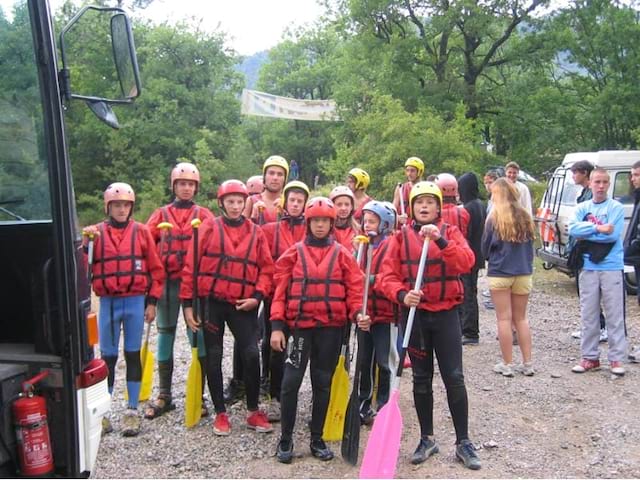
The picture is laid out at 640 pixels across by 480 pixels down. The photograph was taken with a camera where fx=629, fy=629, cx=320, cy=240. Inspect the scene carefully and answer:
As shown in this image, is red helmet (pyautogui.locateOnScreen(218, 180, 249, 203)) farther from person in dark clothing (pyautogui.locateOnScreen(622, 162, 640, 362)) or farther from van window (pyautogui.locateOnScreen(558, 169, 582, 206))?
van window (pyautogui.locateOnScreen(558, 169, 582, 206))

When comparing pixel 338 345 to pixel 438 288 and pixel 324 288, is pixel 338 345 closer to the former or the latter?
pixel 324 288

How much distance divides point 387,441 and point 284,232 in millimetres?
2132

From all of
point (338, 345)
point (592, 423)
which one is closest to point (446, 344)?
point (338, 345)

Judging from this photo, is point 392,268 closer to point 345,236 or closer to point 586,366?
point 345,236

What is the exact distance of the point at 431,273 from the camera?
4.53 meters

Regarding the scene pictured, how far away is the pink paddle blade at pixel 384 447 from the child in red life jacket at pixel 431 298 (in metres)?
0.35

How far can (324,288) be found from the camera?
183 inches

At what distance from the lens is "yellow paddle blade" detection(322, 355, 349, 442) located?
16.3ft

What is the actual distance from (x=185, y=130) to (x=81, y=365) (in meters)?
27.3

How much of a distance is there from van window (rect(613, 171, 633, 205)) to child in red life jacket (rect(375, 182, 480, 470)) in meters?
8.45

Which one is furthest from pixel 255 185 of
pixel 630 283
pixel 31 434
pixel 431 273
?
pixel 630 283

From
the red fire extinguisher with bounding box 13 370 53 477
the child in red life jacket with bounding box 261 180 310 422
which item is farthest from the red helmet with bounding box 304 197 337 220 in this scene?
the red fire extinguisher with bounding box 13 370 53 477

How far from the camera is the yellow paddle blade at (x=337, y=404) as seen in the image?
4977 mm

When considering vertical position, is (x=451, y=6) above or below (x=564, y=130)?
above
